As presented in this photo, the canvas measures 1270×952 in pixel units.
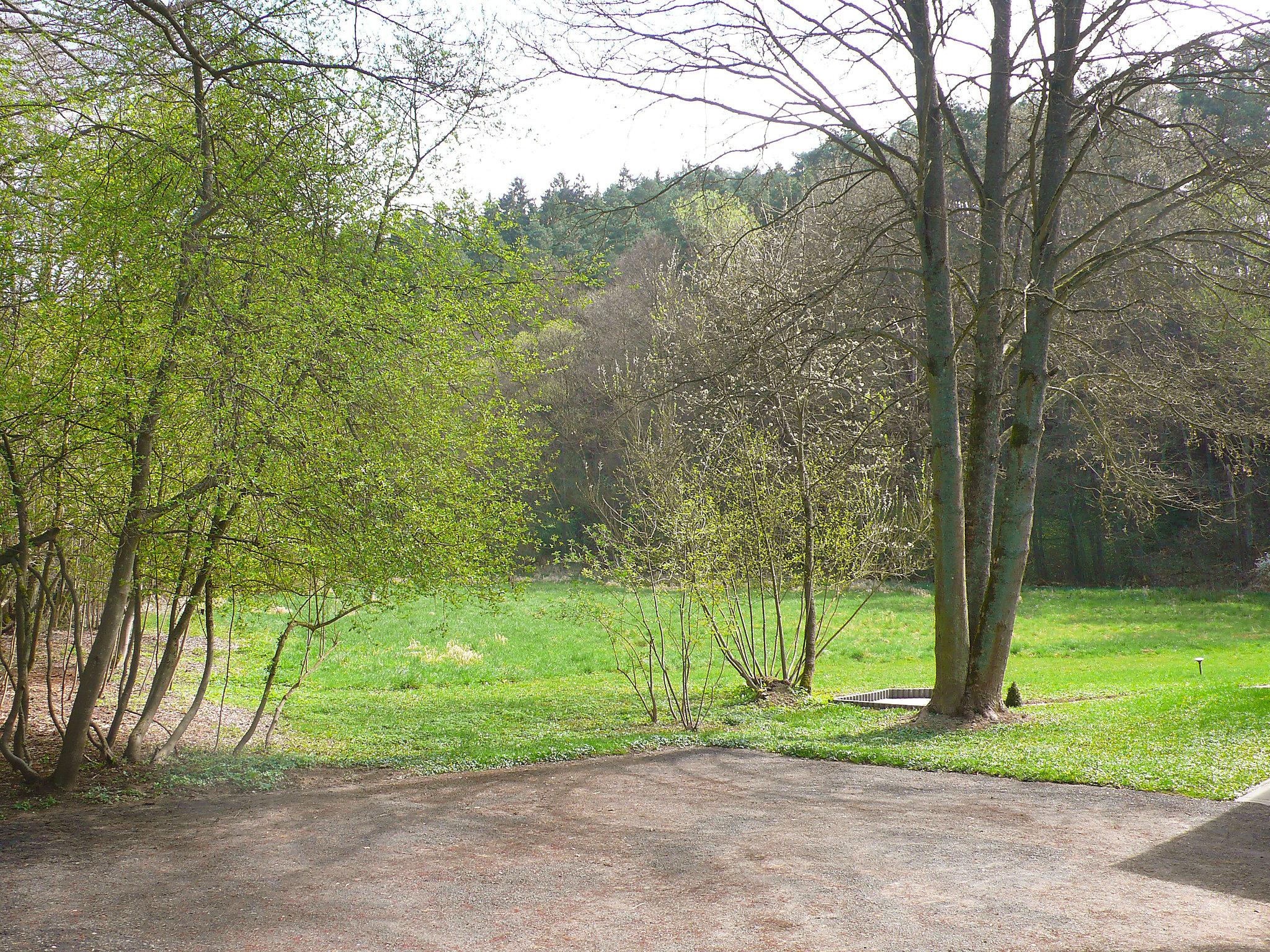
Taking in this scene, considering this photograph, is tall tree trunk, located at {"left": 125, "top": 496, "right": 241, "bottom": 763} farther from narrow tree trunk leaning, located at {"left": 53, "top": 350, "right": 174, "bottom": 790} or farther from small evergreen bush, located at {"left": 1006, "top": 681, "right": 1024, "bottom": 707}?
small evergreen bush, located at {"left": 1006, "top": 681, "right": 1024, "bottom": 707}

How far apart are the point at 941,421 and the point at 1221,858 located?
18.2 feet

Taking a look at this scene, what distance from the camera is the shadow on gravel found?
4.82m

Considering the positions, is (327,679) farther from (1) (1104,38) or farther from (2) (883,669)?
(1) (1104,38)

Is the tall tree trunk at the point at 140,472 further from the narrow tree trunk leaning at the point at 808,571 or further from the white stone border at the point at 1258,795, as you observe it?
the narrow tree trunk leaning at the point at 808,571

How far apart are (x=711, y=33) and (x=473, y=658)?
35.8ft

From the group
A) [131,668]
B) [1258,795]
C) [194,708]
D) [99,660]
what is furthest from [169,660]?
[1258,795]

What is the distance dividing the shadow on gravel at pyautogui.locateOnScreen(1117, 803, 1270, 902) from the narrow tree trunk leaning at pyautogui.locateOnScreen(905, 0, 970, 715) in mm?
3975

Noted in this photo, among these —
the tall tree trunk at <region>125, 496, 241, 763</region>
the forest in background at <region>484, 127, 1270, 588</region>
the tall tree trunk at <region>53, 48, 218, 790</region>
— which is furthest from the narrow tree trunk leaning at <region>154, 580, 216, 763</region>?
the forest in background at <region>484, 127, 1270, 588</region>

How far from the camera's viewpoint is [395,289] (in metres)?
7.79

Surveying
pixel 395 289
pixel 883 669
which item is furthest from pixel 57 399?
pixel 883 669

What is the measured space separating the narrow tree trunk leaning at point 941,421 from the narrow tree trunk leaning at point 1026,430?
9.1 inches

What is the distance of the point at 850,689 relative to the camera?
45.6ft

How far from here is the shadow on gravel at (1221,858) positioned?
482 cm

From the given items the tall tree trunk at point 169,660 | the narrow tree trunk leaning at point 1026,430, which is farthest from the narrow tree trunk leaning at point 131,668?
the narrow tree trunk leaning at point 1026,430
